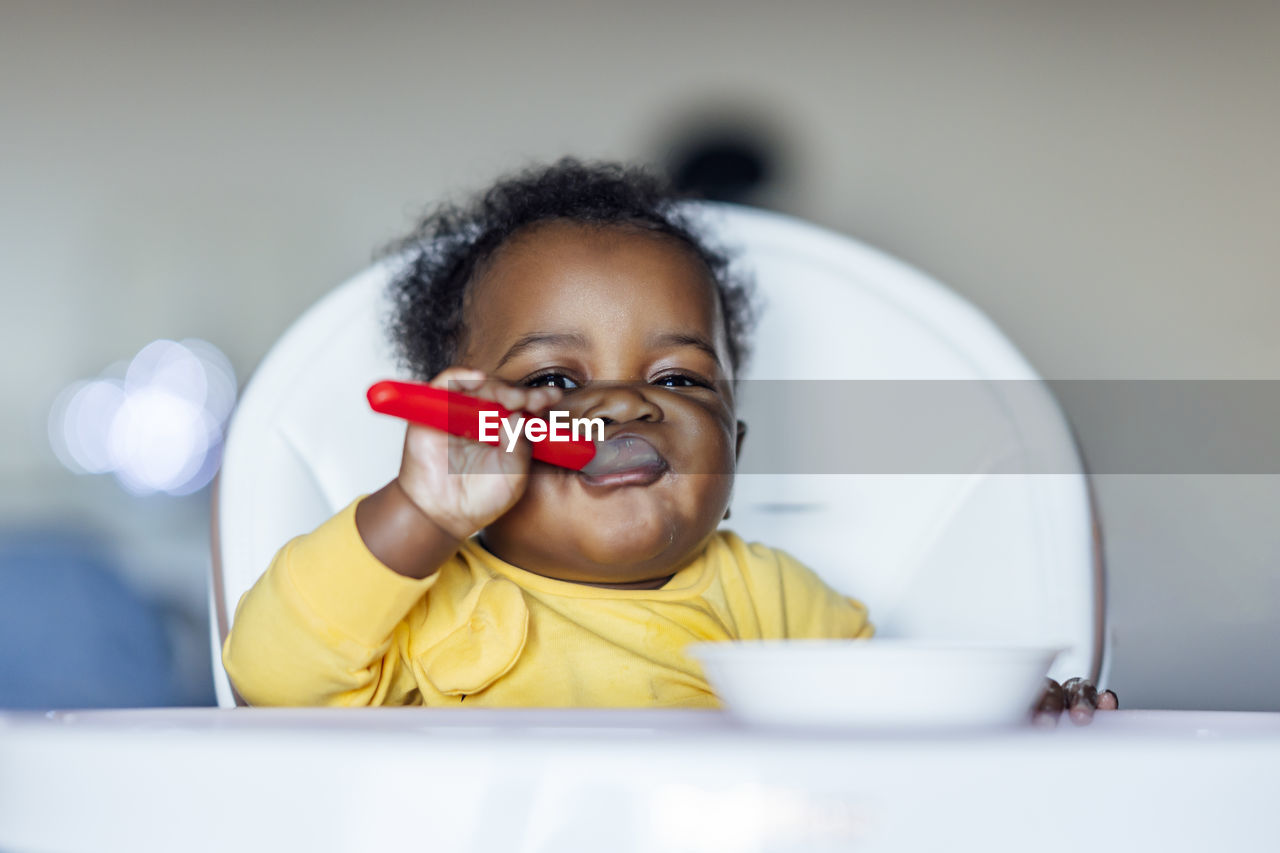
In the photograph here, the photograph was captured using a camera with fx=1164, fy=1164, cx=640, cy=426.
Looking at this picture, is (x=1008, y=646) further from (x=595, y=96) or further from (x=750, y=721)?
(x=595, y=96)

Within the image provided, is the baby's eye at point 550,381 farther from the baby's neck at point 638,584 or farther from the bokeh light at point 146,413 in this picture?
the bokeh light at point 146,413

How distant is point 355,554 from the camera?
2.24 ft

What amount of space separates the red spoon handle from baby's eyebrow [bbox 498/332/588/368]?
0.12m

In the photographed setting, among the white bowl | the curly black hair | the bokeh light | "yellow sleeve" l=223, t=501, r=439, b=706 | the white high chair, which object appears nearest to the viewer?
the white bowl

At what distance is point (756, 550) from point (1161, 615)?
1.31 metres

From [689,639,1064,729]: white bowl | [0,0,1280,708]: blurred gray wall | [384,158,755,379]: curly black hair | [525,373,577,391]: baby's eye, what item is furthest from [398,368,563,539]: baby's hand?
[0,0,1280,708]: blurred gray wall

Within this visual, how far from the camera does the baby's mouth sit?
0.83 m

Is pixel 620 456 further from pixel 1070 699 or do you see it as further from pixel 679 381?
pixel 1070 699

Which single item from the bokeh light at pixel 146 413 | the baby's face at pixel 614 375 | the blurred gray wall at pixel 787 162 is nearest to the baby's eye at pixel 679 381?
the baby's face at pixel 614 375

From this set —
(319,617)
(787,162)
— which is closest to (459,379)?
(319,617)

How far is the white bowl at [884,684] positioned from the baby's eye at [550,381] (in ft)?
1.81

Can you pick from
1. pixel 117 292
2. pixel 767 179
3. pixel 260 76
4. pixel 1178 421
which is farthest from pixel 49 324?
pixel 1178 421

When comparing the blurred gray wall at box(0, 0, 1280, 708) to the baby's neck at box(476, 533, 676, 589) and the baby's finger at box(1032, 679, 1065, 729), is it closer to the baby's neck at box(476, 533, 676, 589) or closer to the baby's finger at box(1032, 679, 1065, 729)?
the baby's neck at box(476, 533, 676, 589)

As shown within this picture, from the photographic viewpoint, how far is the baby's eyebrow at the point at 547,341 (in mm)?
897
